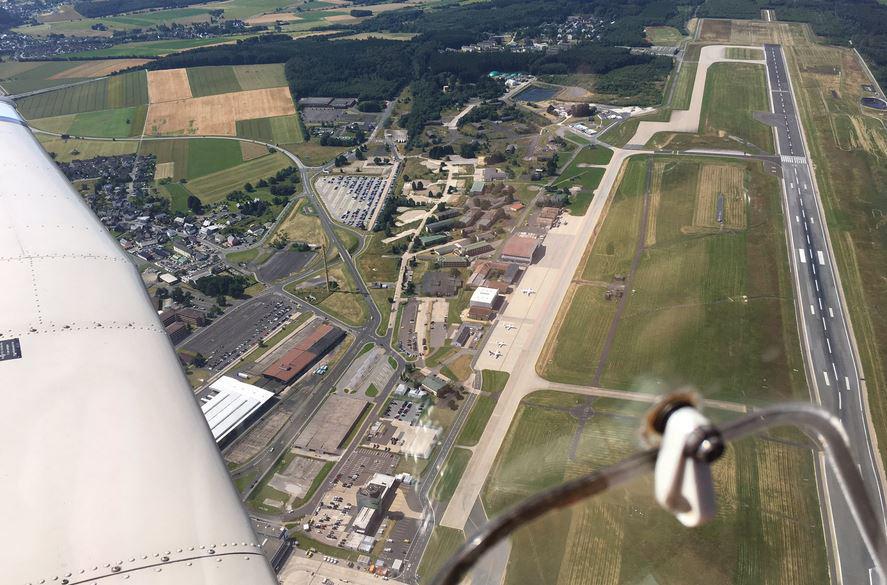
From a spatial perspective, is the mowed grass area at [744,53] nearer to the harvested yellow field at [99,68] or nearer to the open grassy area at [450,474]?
the open grassy area at [450,474]

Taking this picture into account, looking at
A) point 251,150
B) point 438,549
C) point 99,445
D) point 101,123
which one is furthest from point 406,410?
point 101,123

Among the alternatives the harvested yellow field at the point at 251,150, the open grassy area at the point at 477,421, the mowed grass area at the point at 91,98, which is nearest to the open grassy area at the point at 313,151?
the harvested yellow field at the point at 251,150

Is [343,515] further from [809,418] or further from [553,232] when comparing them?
[553,232]

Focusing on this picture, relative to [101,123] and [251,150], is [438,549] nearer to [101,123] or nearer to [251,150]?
[251,150]

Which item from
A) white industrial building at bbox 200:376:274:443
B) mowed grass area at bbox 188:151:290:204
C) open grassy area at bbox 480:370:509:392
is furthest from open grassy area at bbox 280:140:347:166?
open grassy area at bbox 480:370:509:392

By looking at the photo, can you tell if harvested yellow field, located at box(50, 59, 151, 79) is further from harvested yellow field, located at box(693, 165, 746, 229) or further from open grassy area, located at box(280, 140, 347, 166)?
harvested yellow field, located at box(693, 165, 746, 229)

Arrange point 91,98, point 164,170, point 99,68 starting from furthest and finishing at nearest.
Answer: point 99,68 < point 91,98 < point 164,170
